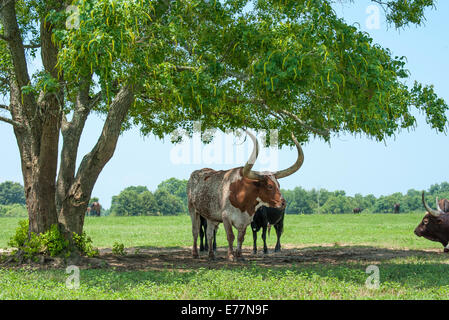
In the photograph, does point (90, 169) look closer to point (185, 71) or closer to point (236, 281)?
point (185, 71)

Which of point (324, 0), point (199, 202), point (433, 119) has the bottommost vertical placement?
point (199, 202)

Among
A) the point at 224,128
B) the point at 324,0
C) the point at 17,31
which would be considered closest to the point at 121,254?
the point at 224,128

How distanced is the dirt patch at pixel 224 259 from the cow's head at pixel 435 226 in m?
0.49

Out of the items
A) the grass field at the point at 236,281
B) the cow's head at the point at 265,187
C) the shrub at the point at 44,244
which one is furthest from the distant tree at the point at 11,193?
the cow's head at the point at 265,187

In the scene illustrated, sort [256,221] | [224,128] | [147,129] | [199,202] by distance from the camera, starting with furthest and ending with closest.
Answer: [147,129] → [224,128] → [256,221] → [199,202]

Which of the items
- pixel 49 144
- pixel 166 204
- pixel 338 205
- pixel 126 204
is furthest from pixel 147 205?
pixel 49 144

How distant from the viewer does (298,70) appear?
9164mm

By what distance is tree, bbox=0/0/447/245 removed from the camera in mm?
9211

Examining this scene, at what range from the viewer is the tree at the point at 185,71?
30.2ft

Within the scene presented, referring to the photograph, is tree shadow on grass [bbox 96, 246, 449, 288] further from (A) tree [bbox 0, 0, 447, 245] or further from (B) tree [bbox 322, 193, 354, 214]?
(B) tree [bbox 322, 193, 354, 214]
